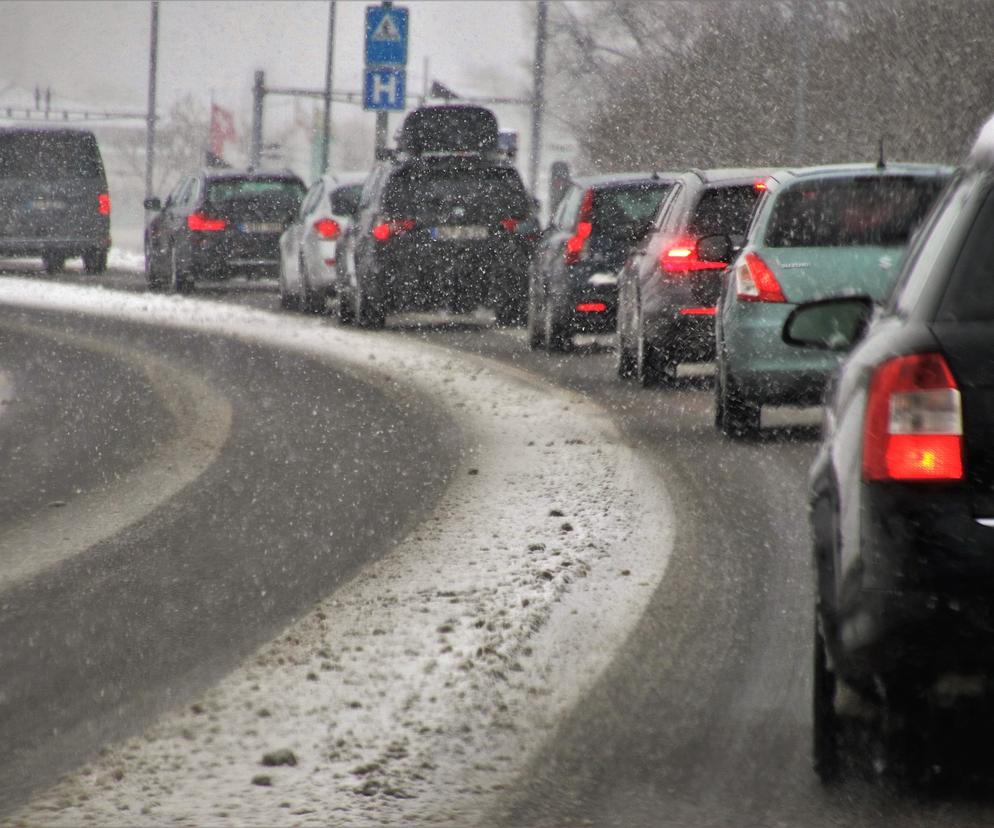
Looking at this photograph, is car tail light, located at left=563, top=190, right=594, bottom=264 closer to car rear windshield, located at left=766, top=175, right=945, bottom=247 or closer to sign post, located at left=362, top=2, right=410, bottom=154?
car rear windshield, located at left=766, top=175, right=945, bottom=247

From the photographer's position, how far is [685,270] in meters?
14.9

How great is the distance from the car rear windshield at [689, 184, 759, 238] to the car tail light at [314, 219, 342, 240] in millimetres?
9516

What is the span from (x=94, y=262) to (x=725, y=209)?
24.1 metres

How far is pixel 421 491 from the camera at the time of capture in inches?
398

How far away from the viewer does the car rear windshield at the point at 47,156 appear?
35.9 metres

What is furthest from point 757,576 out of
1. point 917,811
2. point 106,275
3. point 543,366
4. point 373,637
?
point 106,275

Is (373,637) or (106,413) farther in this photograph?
(106,413)

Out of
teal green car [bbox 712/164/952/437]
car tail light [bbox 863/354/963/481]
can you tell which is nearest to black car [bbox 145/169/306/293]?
teal green car [bbox 712/164/952/437]

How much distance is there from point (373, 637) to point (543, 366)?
11.4 metres

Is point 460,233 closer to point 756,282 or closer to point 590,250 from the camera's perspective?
point 590,250

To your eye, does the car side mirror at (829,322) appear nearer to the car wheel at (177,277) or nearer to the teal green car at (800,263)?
the teal green car at (800,263)

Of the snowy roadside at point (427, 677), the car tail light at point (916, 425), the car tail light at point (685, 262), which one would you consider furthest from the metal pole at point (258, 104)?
the car tail light at point (916, 425)

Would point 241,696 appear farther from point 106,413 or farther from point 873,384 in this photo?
point 106,413

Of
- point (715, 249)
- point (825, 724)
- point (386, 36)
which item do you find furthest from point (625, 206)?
point (386, 36)
